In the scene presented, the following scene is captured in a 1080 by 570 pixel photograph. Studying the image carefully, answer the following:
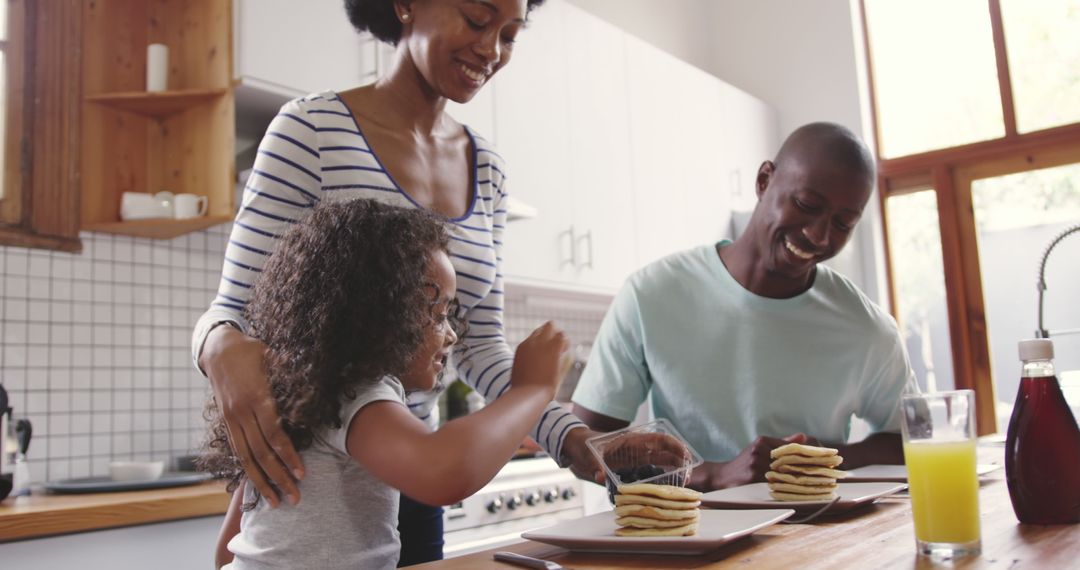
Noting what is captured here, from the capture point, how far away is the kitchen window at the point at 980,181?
12.8 feet

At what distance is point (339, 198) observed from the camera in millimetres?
1175

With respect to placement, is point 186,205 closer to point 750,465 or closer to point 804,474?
point 750,465

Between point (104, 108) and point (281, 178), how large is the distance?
5.18ft

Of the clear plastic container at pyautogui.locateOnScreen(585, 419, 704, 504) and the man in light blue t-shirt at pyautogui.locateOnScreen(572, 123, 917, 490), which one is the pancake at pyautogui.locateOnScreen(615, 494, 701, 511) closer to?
the clear plastic container at pyautogui.locateOnScreen(585, 419, 704, 504)

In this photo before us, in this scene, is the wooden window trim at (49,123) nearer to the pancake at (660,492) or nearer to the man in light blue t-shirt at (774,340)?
the man in light blue t-shirt at (774,340)

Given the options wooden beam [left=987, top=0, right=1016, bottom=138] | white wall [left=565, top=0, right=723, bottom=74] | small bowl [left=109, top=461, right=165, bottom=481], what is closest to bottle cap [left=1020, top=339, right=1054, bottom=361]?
small bowl [left=109, top=461, right=165, bottom=481]

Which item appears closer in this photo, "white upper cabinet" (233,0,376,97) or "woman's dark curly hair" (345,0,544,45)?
"woman's dark curly hair" (345,0,544,45)

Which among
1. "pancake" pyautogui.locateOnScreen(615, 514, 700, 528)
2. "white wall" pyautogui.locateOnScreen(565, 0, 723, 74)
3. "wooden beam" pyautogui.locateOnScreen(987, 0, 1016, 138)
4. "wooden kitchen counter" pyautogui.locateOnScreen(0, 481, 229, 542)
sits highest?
"white wall" pyautogui.locateOnScreen(565, 0, 723, 74)

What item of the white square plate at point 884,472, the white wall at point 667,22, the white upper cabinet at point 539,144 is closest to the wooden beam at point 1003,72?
the white wall at point 667,22

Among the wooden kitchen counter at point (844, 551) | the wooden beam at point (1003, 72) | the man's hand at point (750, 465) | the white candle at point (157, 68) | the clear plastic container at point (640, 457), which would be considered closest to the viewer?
the wooden kitchen counter at point (844, 551)

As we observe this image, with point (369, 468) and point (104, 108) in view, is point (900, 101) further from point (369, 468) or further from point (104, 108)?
point (369, 468)

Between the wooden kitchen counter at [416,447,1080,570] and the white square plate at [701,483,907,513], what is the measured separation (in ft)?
0.08

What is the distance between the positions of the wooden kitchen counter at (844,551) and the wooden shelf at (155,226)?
1605 mm

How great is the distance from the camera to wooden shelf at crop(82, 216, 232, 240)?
2.28 metres
